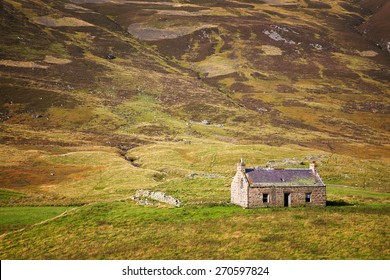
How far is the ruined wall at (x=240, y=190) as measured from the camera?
55469 mm

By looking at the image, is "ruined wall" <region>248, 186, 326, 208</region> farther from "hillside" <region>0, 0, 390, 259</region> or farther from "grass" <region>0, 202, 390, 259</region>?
"hillside" <region>0, 0, 390, 259</region>

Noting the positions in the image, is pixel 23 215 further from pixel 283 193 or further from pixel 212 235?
pixel 283 193

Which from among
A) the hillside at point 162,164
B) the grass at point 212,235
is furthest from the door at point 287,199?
the hillside at point 162,164

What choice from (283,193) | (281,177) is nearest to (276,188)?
(283,193)

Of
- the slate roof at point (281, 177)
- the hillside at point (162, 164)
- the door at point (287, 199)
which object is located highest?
the slate roof at point (281, 177)

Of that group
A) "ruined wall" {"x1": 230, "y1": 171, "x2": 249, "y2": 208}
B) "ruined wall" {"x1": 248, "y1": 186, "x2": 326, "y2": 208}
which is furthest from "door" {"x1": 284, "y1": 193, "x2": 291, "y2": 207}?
"ruined wall" {"x1": 230, "y1": 171, "x2": 249, "y2": 208}

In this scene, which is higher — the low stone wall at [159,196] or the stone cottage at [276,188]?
the stone cottage at [276,188]

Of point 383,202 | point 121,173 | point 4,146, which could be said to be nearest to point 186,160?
point 121,173

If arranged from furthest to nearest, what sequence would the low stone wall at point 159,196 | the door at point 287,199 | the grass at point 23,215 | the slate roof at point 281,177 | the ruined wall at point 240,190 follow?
1. the low stone wall at point 159,196
2. the door at point 287,199
3. the slate roof at point 281,177
4. the ruined wall at point 240,190
5. the grass at point 23,215

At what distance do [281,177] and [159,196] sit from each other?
59.9ft

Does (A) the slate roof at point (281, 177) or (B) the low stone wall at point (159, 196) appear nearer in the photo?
(A) the slate roof at point (281, 177)

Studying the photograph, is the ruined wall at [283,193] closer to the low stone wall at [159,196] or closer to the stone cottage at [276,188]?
the stone cottage at [276,188]

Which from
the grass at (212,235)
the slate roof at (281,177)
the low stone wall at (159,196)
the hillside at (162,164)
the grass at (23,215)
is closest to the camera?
the grass at (212,235)
